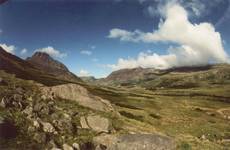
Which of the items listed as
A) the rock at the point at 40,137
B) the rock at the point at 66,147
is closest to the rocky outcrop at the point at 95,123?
the rock at the point at 66,147

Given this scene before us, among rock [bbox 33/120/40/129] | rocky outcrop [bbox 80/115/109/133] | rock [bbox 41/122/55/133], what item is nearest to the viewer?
rock [bbox 33/120/40/129]

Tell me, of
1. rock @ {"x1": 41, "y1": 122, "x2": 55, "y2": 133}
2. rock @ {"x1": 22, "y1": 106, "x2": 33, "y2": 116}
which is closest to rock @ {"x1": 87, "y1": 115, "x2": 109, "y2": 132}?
rock @ {"x1": 41, "y1": 122, "x2": 55, "y2": 133}

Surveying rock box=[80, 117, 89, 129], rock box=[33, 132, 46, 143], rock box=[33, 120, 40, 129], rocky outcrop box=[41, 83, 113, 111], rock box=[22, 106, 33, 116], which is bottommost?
rock box=[33, 132, 46, 143]

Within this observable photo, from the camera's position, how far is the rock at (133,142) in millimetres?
43406

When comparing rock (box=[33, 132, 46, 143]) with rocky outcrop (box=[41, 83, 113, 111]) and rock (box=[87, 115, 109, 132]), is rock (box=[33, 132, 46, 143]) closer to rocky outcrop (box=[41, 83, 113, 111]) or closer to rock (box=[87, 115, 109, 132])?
rock (box=[87, 115, 109, 132])

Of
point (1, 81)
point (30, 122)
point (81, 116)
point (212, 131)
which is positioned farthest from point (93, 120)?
point (212, 131)

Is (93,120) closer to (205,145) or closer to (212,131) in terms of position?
(205,145)

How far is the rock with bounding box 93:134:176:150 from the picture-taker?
142 feet

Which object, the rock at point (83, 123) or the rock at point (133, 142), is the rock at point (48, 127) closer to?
the rock at point (133, 142)

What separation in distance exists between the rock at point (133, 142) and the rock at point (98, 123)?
141 inches

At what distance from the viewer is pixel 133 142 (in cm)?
4400

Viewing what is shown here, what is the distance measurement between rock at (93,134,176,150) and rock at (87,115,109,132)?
3.59 meters

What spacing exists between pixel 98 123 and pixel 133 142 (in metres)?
9.62

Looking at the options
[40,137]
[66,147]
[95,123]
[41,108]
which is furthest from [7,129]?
[95,123]
